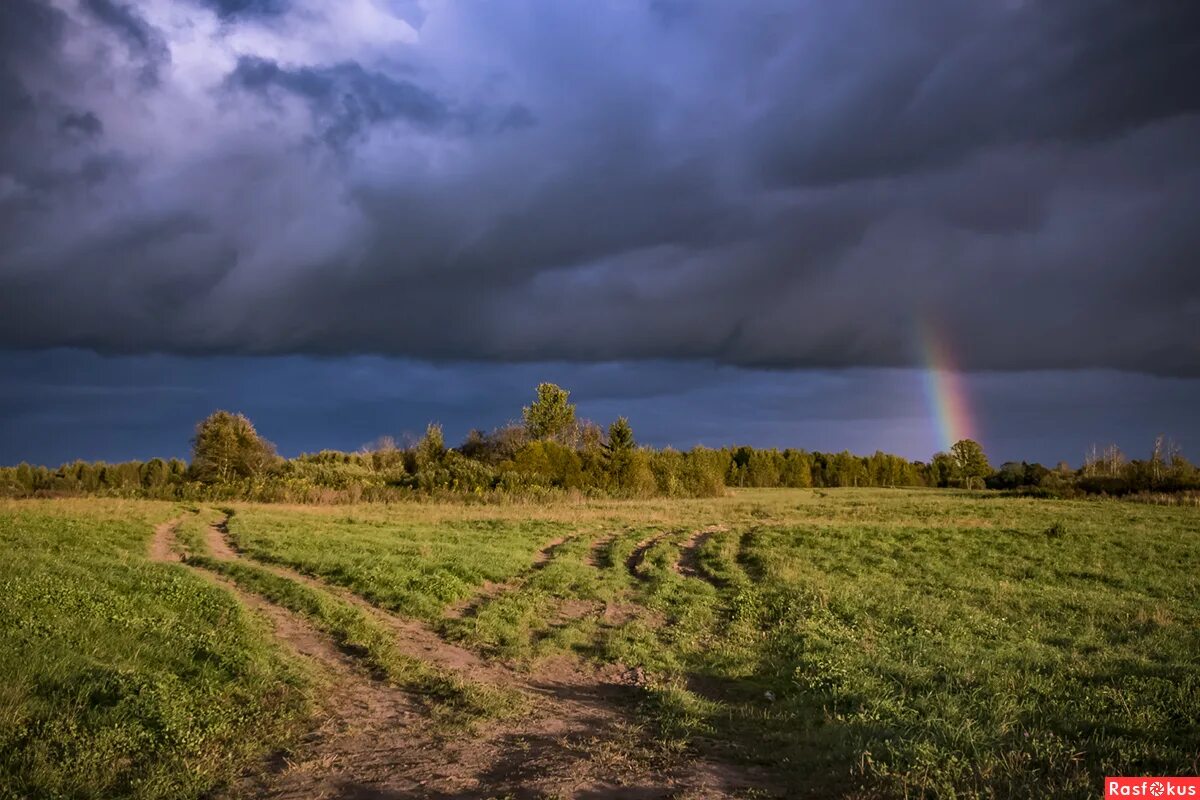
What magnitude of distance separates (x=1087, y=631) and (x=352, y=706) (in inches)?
476

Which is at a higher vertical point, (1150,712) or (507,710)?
(1150,712)

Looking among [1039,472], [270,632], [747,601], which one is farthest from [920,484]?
[270,632]

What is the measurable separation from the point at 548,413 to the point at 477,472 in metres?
25.2

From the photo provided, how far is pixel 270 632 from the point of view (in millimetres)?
12016

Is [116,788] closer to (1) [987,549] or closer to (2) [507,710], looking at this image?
(2) [507,710]

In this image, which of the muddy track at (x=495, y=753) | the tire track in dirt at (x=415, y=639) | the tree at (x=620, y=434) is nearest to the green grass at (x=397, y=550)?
the tire track in dirt at (x=415, y=639)

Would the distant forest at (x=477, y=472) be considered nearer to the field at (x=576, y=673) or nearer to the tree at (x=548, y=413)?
the tree at (x=548, y=413)

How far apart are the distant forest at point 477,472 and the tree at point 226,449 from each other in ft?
0.29

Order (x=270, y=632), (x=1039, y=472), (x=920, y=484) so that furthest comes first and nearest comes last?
(x=920, y=484) → (x=1039, y=472) → (x=270, y=632)

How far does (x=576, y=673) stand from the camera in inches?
422

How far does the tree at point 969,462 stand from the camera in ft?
358

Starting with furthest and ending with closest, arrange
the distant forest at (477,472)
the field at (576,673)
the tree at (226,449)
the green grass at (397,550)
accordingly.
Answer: the tree at (226,449), the distant forest at (477,472), the green grass at (397,550), the field at (576,673)

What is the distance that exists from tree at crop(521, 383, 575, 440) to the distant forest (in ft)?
0.34

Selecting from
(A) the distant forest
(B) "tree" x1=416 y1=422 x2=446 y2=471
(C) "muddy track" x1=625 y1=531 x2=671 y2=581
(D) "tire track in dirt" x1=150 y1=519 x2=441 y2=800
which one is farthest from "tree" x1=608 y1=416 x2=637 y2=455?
(D) "tire track in dirt" x1=150 y1=519 x2=441 y2=800
